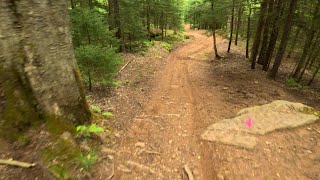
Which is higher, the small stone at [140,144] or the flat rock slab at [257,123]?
the flat rock slab at [257,123]

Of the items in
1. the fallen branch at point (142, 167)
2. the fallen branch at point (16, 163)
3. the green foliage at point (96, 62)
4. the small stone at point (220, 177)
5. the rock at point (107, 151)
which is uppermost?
the green foliage at point (96, 62)

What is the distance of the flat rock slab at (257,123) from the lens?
19.6ft

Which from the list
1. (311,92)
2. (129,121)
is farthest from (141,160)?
(311,92)

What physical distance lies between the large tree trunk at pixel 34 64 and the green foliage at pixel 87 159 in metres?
0.85

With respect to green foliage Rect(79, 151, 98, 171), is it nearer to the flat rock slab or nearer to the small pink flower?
the flat rock slab

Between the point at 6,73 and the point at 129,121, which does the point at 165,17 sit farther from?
the point at 6,73

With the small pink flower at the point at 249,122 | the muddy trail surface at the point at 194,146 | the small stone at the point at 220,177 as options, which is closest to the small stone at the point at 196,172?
the muddy trail surface at the point at 194,146

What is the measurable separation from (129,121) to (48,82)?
3.16 m

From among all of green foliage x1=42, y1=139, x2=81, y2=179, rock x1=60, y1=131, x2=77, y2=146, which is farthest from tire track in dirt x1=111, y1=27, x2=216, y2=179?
rock x1=60, y1=131, x2=77, y2=146

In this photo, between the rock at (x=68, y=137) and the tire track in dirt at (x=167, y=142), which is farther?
the tire track in dirt at (x=167, y=142)

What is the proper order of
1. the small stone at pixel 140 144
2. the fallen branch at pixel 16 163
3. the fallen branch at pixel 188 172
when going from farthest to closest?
1. the small stone at pixel 140 144
2. the fallen branch at pixel 188 172
3. the fallen branch at pixel 16 163

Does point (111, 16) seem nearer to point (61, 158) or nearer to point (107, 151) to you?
point (107, 151)

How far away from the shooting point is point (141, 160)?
16.8 ft

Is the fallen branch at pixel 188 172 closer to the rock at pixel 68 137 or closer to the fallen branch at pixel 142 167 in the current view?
the fallen branch at pixel 142 167
